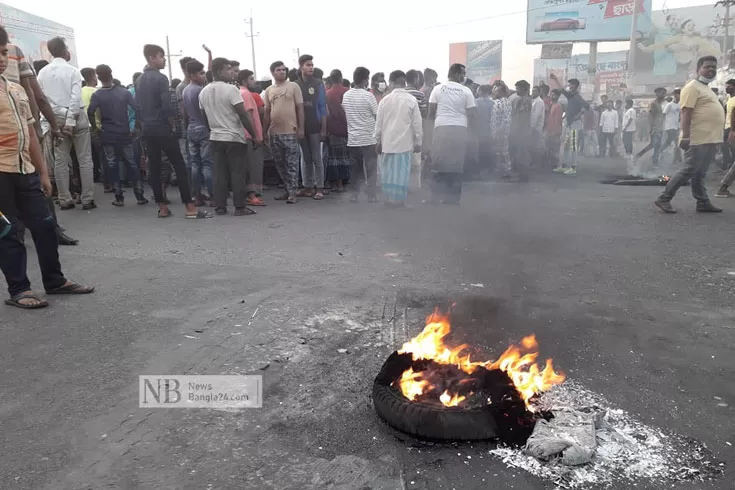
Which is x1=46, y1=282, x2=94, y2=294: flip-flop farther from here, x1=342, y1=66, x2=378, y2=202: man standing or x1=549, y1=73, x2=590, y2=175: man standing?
x1=549, y1=73, x2=590, y2=175: man standing

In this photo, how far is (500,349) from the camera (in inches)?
131

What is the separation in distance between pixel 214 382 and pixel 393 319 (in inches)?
53.4

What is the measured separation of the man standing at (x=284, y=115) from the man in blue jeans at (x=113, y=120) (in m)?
2.10

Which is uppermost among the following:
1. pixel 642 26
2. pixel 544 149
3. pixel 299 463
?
pixel 642 26

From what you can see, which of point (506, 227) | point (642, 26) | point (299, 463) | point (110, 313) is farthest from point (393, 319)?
point (642, 26)

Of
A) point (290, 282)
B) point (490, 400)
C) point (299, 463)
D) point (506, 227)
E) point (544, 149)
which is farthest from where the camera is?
point (544, 149)

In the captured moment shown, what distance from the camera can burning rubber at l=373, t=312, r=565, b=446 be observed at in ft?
7.73

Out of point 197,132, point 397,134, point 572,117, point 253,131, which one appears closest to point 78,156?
point 197,132

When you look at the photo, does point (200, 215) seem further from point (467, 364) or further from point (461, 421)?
point (461, 421)

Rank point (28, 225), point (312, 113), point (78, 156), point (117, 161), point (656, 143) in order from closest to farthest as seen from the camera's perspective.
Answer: point (28, 225) < point (78, 156) < point (117, 161) < point (312, 113) < point (656, 143)

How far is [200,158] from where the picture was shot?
8266 mm

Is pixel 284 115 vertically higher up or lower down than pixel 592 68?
lower down

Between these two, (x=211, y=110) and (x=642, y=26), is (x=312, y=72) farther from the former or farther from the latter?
(x=642, y=26)

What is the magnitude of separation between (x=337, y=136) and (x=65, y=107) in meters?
4.21
